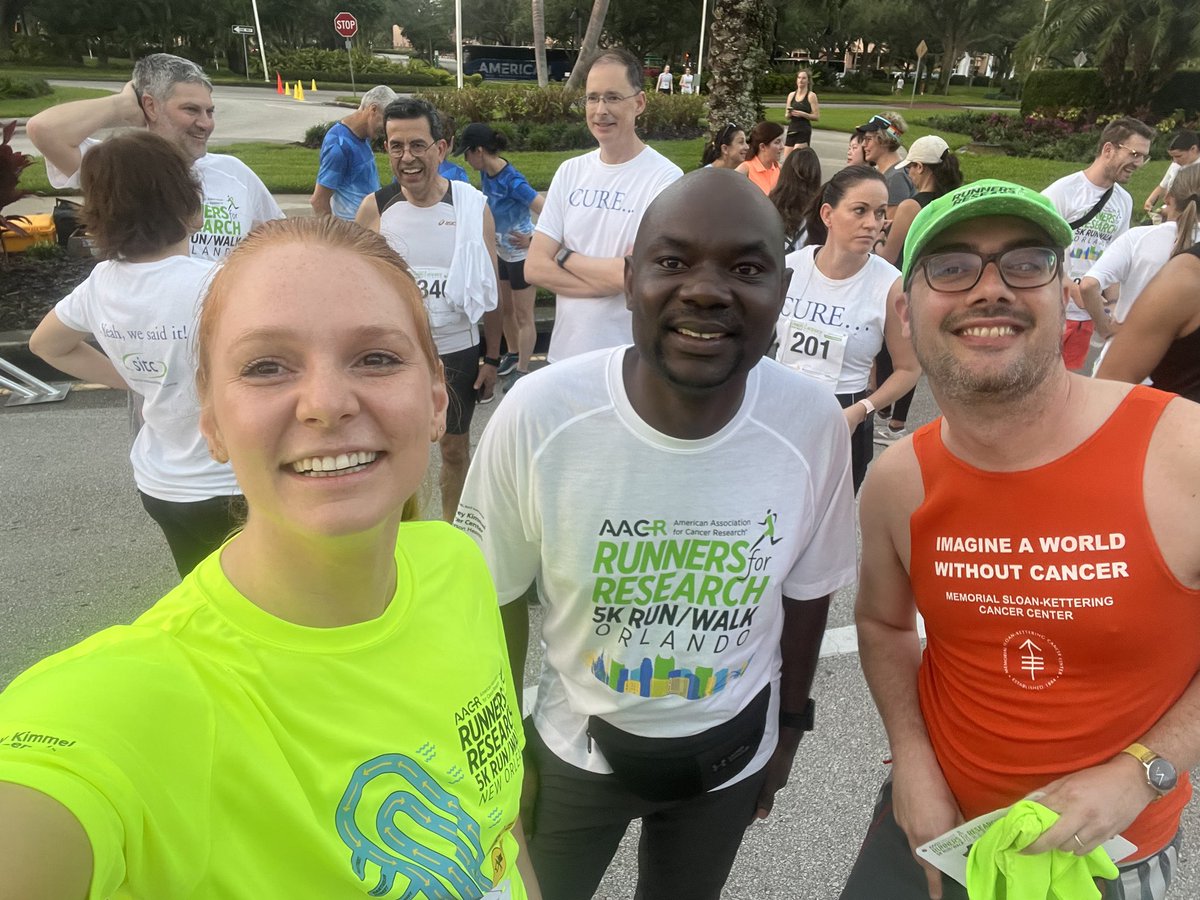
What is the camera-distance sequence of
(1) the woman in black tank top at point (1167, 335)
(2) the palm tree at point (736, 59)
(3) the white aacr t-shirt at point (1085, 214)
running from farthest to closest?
(2) the palm tree at point (736, 59) → (3) the white aacr t-shirt at point (1085, 214) → (1) the woman in black tank top at point (1167, 335)

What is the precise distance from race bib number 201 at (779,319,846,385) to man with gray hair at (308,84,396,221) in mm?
3418

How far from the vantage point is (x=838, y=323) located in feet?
12.5

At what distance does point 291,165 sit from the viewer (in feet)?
46.9

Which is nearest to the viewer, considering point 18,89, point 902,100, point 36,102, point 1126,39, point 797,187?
point 797,187

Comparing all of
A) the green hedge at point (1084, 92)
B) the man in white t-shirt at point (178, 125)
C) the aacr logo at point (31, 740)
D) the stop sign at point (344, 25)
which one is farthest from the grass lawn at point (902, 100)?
the aacr logo at point (31, 740)

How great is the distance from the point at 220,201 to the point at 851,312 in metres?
3.05

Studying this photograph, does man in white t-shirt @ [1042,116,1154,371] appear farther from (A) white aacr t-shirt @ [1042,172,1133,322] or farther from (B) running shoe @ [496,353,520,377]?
(B) running shoe @ [496,353,520,377]

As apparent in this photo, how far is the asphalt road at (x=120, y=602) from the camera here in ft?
8.26

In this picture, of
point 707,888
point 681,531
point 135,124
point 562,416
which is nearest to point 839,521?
point 681,531

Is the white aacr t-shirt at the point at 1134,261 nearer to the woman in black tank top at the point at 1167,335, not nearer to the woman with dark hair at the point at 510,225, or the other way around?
the woman in black tank top at the point at 1167,335

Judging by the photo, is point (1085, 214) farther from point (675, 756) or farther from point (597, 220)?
point (675, 756)

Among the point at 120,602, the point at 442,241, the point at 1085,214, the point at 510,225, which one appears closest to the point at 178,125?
the point at 442,241

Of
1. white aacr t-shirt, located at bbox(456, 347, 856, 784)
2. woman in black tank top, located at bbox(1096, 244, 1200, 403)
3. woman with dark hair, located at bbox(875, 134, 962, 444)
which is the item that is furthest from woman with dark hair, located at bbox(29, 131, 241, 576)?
woman with dark hair, located at bbox(875, 134, 962, 444)

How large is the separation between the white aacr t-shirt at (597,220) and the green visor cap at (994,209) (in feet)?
7.02
